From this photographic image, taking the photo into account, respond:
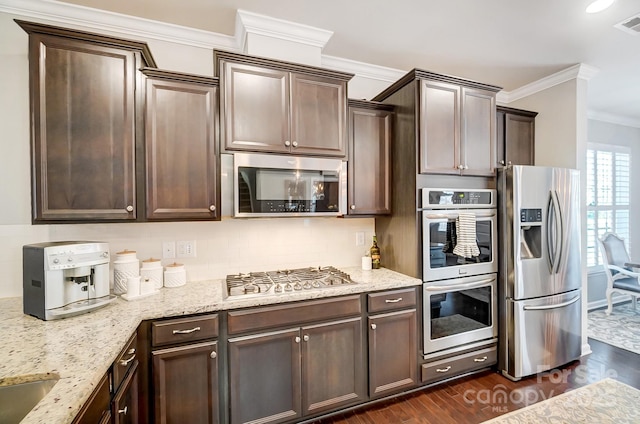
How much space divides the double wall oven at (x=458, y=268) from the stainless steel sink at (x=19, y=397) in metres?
2.22

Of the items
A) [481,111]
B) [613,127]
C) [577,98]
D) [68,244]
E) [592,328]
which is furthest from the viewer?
[613,127]

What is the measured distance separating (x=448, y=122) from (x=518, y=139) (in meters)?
1.41

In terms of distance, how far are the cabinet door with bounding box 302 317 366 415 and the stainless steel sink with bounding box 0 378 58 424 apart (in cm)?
128

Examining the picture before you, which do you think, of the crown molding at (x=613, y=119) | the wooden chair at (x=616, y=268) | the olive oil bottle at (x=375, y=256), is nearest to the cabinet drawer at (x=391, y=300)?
the olive oil bottle at (x=375, y=256)

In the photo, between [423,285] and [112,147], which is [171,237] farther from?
[423,285]

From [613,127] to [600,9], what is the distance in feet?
11.6

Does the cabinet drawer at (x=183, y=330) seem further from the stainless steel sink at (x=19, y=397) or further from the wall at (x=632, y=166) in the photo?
the wall at (x=632, y=166)

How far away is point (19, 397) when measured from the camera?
0.98m

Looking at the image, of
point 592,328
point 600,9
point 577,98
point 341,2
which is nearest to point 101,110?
point 341,2

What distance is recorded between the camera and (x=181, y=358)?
167 cm

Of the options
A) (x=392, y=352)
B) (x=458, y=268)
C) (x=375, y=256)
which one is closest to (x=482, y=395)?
(x=392, y=352)

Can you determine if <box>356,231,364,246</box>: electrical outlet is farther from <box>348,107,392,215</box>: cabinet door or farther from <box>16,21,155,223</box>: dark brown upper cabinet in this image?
<box>16,21,155,223</box>: dark brown upper cabinet

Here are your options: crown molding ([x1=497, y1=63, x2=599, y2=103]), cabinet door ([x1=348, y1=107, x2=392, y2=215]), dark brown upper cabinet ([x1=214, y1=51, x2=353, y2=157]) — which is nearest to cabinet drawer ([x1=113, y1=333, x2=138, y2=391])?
dark brown upper cabinet ([x1=214, y1=51, x2=353, y2=157])

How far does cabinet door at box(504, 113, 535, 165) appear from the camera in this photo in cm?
317
